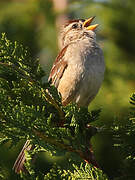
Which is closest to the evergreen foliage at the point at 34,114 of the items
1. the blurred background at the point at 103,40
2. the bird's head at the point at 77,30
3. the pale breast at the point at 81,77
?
the pale breast at the point at 81,77

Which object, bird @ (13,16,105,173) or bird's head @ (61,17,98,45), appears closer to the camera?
bird @ (13,16,105,173)

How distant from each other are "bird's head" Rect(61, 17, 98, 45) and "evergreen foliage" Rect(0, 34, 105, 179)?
Result: 2.47 meters

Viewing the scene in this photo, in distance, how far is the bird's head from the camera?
5.06m

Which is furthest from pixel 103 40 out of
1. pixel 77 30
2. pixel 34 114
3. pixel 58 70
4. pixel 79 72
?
pixel 34 114

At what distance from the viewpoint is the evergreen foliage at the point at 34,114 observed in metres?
2.44

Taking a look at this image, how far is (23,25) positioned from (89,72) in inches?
114

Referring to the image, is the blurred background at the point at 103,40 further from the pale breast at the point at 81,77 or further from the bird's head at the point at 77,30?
the pale breast at the point at 81,77

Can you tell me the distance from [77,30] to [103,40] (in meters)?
1.14

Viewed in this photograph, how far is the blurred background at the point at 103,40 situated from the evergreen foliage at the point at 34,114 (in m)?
1.83

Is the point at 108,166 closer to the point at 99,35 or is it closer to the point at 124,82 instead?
the point at 124,82

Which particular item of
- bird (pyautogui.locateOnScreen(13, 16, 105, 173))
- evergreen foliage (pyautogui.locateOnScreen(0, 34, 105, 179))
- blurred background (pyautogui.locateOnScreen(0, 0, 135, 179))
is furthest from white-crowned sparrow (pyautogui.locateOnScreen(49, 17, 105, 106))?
evergreen foliage (pyautogui.locateOnScreen(0, 34, 105, 179))

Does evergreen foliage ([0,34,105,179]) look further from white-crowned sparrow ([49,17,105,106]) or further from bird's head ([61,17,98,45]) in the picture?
bird's head ([61,17,98,45])

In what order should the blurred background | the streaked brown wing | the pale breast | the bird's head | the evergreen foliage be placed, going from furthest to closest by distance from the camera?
the bird's head, the blurred background, the streaked brown wing, the pale breast, the evergreen foliage

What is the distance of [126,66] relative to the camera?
17.6ft
